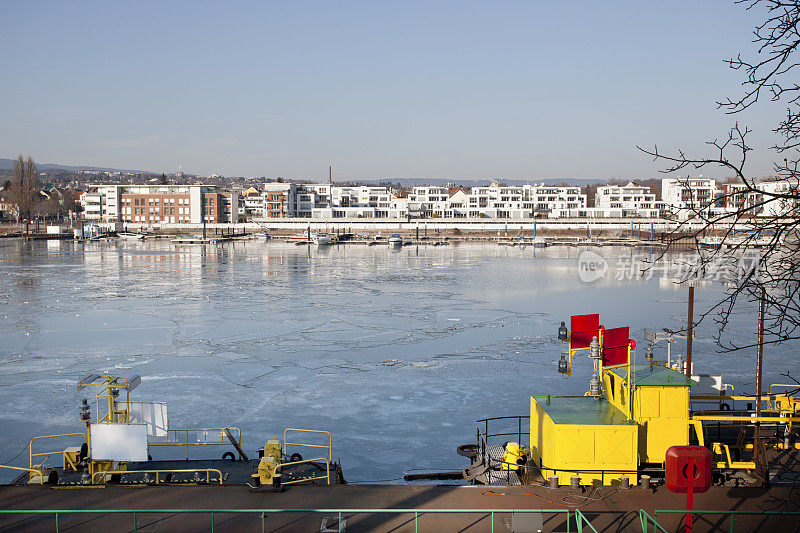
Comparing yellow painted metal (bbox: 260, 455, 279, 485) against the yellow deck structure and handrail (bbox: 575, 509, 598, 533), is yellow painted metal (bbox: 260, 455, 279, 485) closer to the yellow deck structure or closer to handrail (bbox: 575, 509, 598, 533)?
handrail (bbox: 575, 509, 598, 533)

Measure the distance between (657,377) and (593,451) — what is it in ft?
5.08

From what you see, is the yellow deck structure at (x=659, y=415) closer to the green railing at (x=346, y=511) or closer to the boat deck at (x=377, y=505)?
the boat deck at (x=377, y=505)

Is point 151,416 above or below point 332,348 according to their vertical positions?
above

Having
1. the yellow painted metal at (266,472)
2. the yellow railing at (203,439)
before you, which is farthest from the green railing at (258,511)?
the yellow railing at (203,439)

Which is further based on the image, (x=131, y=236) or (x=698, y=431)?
(x=131, y=236)

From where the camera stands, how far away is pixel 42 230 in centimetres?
12250

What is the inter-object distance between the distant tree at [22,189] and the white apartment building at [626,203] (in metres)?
103

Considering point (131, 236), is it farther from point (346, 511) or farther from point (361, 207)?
point (346, 511)

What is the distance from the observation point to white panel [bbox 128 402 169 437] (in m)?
11.9

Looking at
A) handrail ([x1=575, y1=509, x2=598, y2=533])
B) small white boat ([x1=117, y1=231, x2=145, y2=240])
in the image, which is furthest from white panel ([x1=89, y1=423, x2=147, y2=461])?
small white boat ([x1=117, y1=231, x2=145, y2=240])

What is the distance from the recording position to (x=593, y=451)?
32.6ft

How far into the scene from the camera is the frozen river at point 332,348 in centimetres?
1719

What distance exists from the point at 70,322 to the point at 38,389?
1214cm

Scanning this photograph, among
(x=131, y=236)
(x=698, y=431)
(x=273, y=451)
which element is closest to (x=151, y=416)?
(x=273, y=451)
